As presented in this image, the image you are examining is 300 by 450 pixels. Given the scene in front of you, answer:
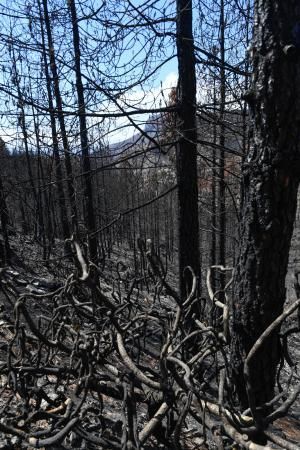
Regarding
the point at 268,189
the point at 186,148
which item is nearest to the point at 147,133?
the point at 186,148

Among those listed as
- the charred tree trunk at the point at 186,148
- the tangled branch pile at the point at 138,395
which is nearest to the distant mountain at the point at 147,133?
the charred tree trunk at the point at 186,148

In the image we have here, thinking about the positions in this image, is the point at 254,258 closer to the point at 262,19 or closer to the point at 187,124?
the point at 262,19

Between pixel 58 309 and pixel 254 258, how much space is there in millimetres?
1072

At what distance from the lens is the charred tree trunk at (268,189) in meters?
1.39

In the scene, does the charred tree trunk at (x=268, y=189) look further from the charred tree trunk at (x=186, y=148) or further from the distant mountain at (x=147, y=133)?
the distant mountain at (x=147, y=133)

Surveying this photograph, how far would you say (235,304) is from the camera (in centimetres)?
170

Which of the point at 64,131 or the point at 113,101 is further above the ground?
the point at 113,101

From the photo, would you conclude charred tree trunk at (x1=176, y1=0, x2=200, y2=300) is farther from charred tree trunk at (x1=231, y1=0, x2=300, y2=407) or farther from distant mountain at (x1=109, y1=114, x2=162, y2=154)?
charred tree trunk at (x1=231, y1=0, x2=300, y2=407)

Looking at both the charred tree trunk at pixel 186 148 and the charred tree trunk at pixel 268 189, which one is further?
the charred tree trunk at pixel 186 148

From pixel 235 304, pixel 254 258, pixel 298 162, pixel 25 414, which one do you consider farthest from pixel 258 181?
pixel 25 414

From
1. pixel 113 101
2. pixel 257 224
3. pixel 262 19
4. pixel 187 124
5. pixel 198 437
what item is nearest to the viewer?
pixel 262 19

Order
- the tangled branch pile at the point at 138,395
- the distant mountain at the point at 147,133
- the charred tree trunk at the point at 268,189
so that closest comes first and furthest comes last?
the tangled branch pile at the point at 138,395, the charred tree trunk at the point at 268,189, the distant mountain at the point at 147,133

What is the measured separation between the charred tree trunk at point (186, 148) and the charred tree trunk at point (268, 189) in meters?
2.53

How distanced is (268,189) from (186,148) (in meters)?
3.25
